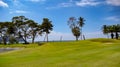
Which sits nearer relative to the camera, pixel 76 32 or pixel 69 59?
pixel 69 59

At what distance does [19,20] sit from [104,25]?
6802 cm

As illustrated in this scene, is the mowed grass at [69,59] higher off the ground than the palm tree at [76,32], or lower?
lower

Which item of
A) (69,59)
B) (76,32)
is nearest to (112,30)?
(76,32)

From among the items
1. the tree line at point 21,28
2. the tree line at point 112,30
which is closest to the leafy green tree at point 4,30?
the tree line at point 21,28

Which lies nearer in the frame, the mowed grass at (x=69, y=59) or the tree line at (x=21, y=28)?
Result: the mowed grass at (x=69, y=59)

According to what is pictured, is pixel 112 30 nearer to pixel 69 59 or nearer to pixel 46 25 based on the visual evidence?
pixel 46 25

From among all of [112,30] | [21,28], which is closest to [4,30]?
[21,28]

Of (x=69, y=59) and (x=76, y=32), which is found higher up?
(x=76, y=32)

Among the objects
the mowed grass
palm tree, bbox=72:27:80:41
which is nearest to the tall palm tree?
palm tree, bbox=72:27:80:41

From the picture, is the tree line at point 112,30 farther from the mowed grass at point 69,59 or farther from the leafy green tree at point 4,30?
the mowed grass at point 69,59

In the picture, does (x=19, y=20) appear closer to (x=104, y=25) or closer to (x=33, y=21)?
(x=33, y=21)

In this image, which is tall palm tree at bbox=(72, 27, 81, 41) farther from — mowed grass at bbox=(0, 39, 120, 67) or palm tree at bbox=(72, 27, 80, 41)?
mowed grass at bbox=(0, 39, 120, 67)

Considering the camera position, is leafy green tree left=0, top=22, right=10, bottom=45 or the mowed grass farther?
leafy green tree left=0, top=22, right=10, bottom=45

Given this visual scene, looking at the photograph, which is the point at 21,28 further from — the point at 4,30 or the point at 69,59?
the point at 69,59
